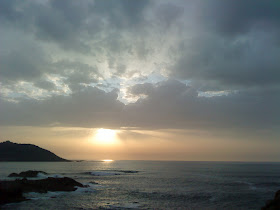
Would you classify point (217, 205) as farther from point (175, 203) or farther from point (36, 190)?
point (36, 190)

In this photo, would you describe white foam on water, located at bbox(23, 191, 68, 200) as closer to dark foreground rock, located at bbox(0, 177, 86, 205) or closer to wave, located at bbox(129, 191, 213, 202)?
dark foreground rock, located at bbox(0, 177, 86, 205)

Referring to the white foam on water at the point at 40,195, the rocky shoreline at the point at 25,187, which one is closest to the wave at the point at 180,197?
the white foam on water at the point at 40,195

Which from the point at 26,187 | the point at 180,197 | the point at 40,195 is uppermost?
the point at 26,187

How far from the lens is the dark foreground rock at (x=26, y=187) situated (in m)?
44.0

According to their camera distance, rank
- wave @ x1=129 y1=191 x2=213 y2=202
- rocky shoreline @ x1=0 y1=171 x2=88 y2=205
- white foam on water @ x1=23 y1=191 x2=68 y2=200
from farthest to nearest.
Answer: wave @ x1=129 y1=191 x2=213 y2=202 < white foam on water @ x1=23 y1=191 x2=68 y2=200 < rocky shoreline @ x1=0 y1=171 x2=88 y2=205

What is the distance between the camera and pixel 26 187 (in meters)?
52.8

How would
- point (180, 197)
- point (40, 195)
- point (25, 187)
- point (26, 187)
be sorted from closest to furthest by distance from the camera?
point (40, 195) → point (180, 197) → point (25, 187) → point (26, 187)

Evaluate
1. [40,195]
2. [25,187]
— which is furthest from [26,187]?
[40,195]

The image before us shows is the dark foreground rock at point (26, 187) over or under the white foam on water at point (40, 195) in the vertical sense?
over

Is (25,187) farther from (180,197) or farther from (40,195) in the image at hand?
(180,197)

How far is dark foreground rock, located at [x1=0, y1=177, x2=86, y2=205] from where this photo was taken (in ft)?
144

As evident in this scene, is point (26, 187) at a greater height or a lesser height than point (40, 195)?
greater

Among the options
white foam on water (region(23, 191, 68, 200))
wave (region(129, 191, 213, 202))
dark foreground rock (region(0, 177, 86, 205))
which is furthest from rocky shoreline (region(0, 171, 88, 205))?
wave (region(129, 191, 213, 202))

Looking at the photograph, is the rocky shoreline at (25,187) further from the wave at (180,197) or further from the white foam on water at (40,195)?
the wave at (180,197)
